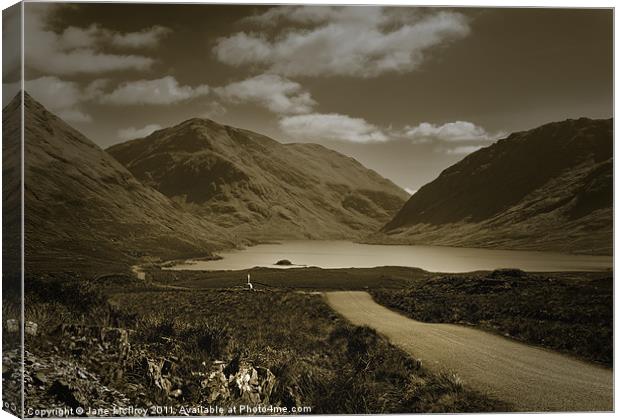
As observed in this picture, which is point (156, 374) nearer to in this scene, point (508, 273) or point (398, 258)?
point (398, 258)

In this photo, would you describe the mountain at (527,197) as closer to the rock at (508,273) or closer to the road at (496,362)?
the rock at (508,273)

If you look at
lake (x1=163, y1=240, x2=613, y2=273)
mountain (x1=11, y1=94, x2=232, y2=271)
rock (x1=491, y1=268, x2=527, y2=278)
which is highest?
mountain (x1=11, y1=94, x2=232, y2=271)

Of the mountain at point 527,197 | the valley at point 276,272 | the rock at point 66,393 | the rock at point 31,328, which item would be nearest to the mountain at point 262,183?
the valley at point 276,272

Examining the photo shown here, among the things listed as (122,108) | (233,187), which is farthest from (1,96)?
(233,187)

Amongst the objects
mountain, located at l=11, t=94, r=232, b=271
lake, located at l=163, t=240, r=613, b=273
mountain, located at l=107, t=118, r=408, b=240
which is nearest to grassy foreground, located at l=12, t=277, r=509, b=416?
mountain, located at l=11, t=94, r=232, b=271

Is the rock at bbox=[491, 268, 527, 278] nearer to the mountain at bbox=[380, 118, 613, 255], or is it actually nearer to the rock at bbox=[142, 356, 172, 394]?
the mountain at bbox=[380, 118, 613, 255]

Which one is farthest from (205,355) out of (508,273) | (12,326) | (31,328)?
(508,273)
